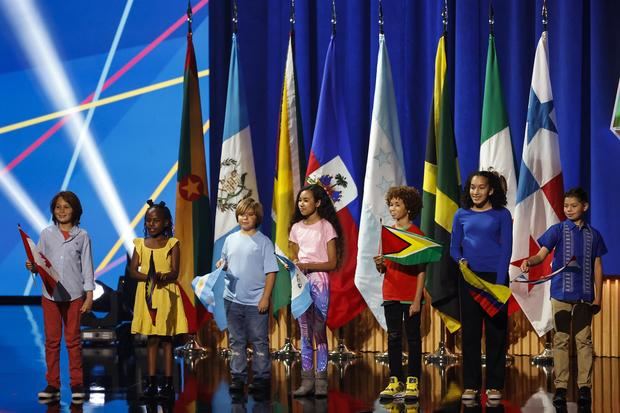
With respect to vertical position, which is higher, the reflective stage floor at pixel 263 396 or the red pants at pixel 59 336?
the red pants at pixel 59 336

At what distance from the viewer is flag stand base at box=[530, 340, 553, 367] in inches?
276

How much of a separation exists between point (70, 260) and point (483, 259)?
230cm

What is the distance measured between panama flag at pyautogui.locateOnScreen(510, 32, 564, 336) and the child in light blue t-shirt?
209 cm

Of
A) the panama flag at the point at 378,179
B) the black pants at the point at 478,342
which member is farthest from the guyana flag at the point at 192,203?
the black pants at the point at 478,342

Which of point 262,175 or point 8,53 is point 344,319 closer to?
point 262,175

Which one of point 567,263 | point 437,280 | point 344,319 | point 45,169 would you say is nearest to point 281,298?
point 344,319

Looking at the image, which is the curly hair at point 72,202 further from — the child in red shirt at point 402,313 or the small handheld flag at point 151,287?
the child in red shirt at point 402,313

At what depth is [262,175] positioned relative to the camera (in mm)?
8555

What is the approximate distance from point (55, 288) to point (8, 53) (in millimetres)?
5666

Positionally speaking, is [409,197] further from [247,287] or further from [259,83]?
[259,83]

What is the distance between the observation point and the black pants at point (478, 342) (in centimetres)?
542

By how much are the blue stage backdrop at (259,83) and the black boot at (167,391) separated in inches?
111

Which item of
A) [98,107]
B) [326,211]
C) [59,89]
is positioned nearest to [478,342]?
[326,211]

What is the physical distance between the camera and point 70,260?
564 cm
